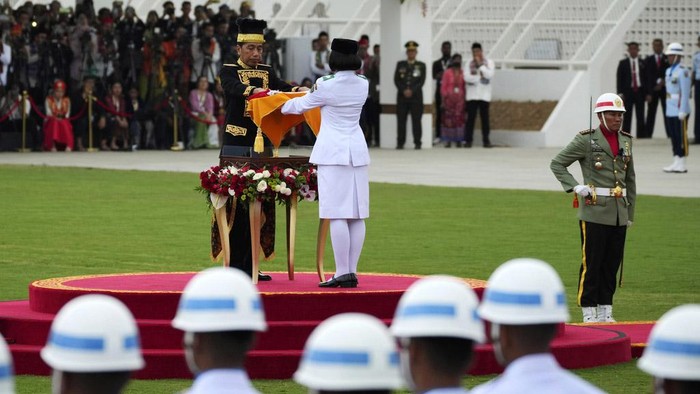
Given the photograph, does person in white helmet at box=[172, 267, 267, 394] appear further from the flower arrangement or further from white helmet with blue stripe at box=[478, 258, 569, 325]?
the flower arrangement

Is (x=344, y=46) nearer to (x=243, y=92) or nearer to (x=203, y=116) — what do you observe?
(x=243, y=92)

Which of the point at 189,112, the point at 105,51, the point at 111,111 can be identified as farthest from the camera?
the point at 189,112

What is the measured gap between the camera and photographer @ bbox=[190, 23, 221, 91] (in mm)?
32500

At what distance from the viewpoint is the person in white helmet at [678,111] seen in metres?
26.7

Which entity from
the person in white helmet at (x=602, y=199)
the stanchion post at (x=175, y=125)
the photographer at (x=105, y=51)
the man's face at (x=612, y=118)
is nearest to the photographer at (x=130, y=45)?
A: the photographer at (x=105, y=51)

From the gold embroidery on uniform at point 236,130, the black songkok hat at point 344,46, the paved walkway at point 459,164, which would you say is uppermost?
the black songkok hat at point 344,46

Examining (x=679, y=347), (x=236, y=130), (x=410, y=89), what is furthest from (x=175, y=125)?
(x=679, y=347)

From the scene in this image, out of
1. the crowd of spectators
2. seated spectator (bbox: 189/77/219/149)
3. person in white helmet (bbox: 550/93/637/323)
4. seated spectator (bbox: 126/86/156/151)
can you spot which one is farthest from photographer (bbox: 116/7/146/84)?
person in white helmet (bbox: 550/93/637/323)

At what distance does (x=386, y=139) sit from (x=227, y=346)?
30.6 meters

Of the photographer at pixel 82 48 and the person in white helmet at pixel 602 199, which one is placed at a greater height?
the photographer at pixel 82 48

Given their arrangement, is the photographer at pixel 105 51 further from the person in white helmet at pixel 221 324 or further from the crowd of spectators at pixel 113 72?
the person in white helmet at pixel 221 324

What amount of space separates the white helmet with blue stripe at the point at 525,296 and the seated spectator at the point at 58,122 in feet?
86.8

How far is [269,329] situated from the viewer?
1067 cm

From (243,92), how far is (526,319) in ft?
24.5
